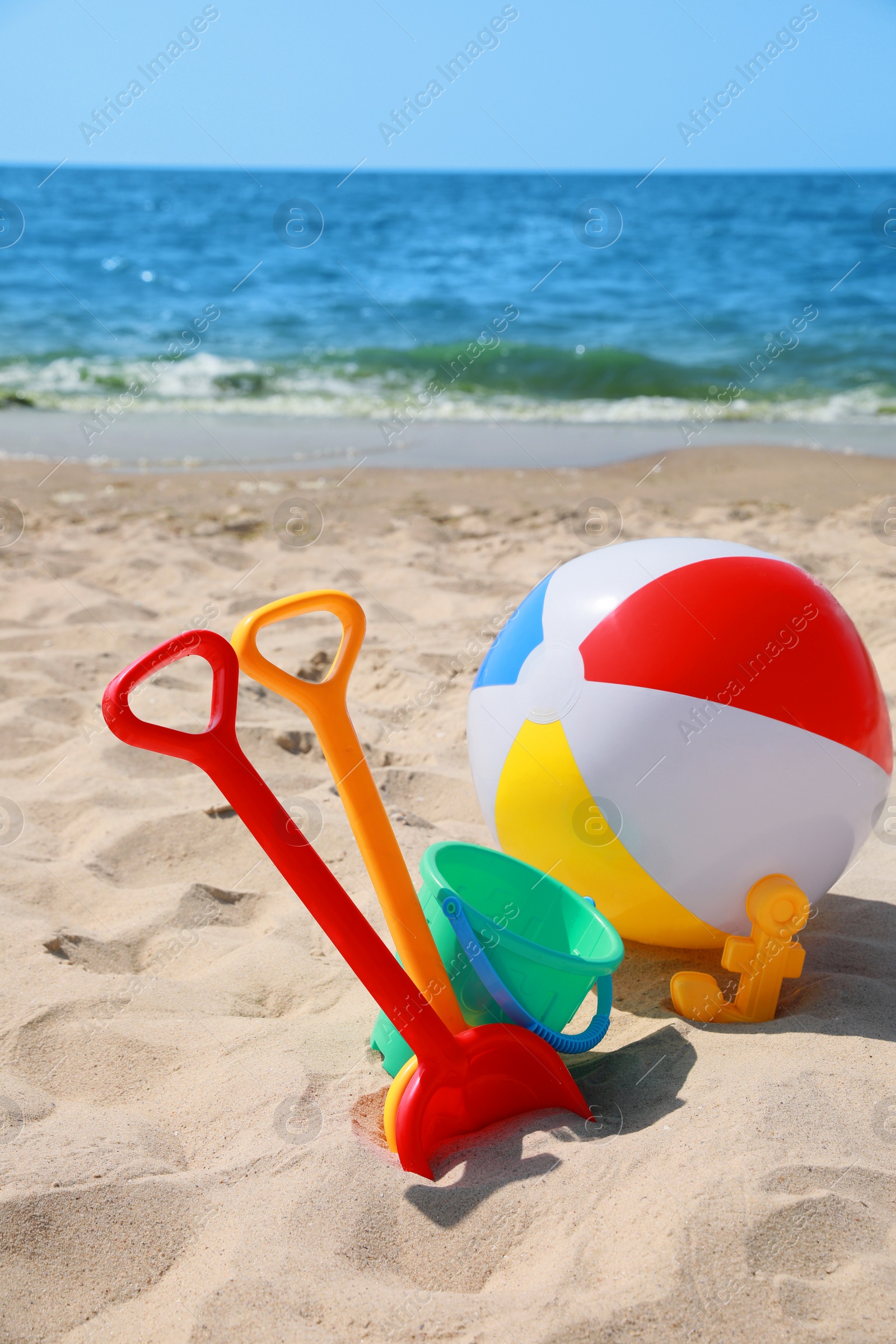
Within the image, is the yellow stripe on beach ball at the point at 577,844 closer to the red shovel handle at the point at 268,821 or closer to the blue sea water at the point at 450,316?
the red shovel handle at the point at 268,821

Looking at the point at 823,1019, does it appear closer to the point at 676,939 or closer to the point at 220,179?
the point at 676,939

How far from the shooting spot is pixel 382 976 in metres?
1.95

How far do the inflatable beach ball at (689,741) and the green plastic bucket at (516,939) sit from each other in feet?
0.41

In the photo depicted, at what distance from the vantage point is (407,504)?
7090mm

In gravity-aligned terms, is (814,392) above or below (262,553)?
below

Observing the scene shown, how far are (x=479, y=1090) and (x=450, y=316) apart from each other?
14827mm

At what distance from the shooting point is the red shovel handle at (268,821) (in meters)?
1.72

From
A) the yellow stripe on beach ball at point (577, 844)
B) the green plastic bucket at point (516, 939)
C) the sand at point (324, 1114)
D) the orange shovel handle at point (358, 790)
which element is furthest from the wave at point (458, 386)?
the orange shovel handle at point (358, 790)

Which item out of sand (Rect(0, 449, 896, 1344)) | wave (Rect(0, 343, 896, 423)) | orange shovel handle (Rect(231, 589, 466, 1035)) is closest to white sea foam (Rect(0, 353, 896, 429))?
wave (Rect(0, 343, 896, 423))

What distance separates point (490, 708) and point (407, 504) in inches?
182

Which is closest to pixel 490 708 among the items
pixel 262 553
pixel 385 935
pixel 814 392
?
pixel 385 935

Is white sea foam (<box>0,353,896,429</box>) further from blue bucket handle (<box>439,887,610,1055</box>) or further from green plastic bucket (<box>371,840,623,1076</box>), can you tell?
blue bucket handle (<box>439,887,610,1055</box>)

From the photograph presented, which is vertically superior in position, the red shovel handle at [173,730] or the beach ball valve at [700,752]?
the red shovel handle at [173,730]

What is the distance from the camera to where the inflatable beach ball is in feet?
7.70
